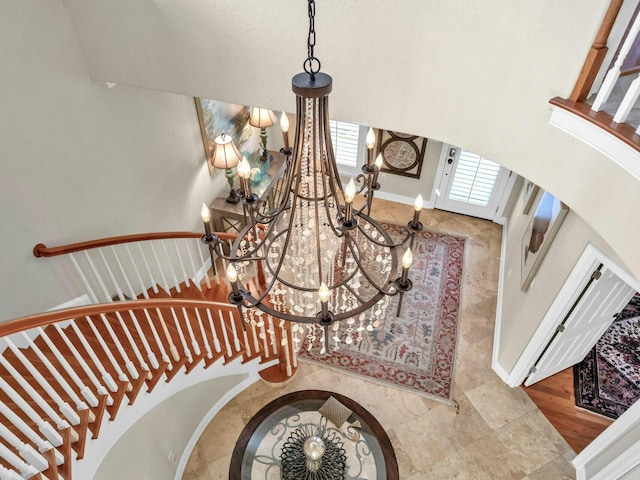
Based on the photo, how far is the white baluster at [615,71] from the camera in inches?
76.2

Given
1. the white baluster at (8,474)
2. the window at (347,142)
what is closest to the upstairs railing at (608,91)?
the white baluster at (8,474)

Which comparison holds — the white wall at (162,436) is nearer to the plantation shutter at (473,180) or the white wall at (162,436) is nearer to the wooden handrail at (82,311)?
the wooden handrail at (82,311)

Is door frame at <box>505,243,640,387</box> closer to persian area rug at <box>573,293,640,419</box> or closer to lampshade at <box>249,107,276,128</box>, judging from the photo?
persian area rug at <box>573,293,640,419</box>

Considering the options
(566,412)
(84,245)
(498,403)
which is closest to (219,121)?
(84,245)

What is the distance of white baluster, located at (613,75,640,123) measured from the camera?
201 centimetres

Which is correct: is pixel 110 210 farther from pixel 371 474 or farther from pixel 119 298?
pixel 371 474

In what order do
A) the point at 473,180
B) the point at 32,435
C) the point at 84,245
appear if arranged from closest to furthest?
the point at 32,435 → the point at 84,245 → the point at 473,180

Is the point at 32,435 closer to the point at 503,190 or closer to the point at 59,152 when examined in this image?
the point at 59,152

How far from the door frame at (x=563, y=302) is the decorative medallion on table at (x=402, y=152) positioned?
3.25 meters

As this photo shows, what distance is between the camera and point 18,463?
7.11ft

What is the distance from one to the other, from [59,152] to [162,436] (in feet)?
8.68

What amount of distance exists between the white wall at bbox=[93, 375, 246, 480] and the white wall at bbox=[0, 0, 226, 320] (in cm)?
131

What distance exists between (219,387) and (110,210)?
2.13m

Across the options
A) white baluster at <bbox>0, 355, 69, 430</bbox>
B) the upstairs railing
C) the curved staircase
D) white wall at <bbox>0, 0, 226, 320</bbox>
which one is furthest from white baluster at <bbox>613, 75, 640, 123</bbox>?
white wall at <bbox>0, 0, 226, 320</bbox>
